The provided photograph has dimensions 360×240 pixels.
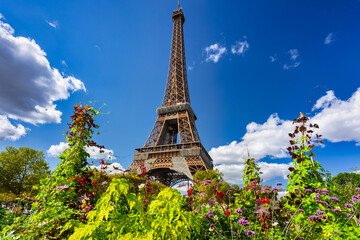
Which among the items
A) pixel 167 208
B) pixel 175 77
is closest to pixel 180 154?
pixel 175 77

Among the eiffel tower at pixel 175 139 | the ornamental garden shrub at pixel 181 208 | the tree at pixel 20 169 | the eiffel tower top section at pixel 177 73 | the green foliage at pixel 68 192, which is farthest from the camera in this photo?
the eiffel tower top section at pixel 177 73

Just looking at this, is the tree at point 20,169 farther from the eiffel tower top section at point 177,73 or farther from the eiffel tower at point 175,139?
the eiffel tower top section at point 177,73

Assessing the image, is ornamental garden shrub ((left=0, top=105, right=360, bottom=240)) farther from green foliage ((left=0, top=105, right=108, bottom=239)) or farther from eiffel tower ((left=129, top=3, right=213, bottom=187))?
eiffel tower ((left=129, top=3, right=213, bottom=187))

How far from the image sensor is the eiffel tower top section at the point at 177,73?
3616cm

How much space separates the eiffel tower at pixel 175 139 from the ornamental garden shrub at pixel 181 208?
14.0 m

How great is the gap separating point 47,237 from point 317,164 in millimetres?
4285

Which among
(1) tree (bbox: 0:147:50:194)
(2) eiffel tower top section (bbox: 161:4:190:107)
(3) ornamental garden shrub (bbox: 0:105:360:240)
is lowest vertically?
(3) ornamental garden shrub (bbox: 0:105:360:240)

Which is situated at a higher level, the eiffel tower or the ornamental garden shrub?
the eiffel tower

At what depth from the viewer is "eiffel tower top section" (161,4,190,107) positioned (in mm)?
36156

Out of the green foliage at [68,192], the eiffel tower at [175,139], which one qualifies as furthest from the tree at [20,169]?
the green foliage at [68,192]

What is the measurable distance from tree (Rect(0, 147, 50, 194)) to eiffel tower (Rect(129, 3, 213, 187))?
12.0 meters

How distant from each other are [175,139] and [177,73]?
15422 millimetres

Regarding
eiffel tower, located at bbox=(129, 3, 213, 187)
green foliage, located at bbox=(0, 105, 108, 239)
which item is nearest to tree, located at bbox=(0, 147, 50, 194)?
eiffel tower, located at bbox=(129, 3, 213, 187)

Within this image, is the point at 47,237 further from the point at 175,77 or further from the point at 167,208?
the point at 175,77
